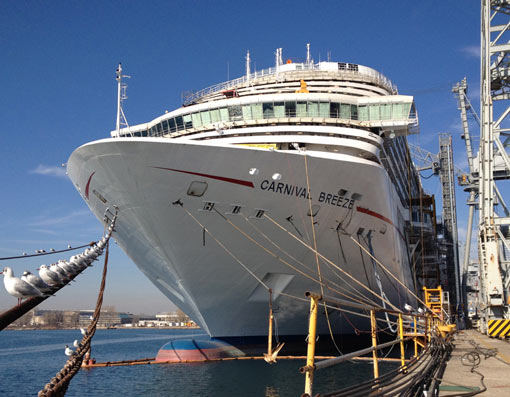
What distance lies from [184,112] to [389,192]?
8.49 m

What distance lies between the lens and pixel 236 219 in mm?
14992

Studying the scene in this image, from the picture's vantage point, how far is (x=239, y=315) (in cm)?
1777

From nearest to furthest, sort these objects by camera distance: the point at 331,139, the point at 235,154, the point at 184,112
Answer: the point at 235,154, the point at 331,139, the point at 184,112

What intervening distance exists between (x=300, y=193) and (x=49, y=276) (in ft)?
33.5

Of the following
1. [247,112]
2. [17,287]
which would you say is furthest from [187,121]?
[17,287]

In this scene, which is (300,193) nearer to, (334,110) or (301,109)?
(301,109)

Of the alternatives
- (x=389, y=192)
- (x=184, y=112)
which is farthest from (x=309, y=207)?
(x=184, y=112)

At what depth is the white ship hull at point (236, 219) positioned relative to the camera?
14.0 metres

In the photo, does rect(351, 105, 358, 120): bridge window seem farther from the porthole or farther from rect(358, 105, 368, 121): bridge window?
the porthole

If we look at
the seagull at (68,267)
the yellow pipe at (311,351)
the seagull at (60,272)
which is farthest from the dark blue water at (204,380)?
the yellow pipe at (311,351)

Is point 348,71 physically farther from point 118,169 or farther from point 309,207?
point 118,169

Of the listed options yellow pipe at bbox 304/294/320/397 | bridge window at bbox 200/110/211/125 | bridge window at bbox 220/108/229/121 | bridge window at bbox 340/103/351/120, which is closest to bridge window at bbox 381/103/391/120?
bridge window at bbox 340/103/351/120

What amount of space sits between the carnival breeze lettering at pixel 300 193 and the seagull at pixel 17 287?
10.3 metres

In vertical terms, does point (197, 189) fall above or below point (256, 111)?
below
